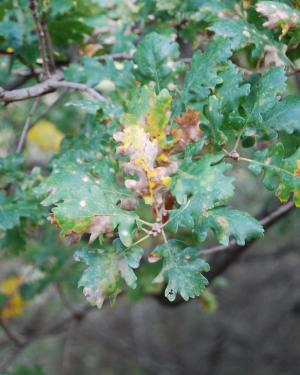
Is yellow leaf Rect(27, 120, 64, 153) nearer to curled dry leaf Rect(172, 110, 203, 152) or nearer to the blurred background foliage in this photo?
the blurred background foliage

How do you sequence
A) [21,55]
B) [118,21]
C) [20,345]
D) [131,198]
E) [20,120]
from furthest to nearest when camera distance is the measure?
[20,120]
[20,345]
[118,21]
[21,55]
[131,198]

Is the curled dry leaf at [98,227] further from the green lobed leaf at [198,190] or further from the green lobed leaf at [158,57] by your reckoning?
the green lobed leaf at [158,57]

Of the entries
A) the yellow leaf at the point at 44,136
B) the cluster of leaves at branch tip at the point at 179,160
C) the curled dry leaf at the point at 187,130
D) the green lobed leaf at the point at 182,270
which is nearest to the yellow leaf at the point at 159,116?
the cluster of leaves at branch tip at the point at 179,160

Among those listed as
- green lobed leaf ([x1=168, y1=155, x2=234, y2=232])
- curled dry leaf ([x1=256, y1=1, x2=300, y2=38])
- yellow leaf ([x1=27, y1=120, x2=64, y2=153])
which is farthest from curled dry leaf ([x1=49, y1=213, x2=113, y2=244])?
yellow leaf ([x1=27, y1=120, x2=64, y2=153])

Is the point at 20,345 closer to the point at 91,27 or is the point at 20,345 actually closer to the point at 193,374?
the point at 91,27

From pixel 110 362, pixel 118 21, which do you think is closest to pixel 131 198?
pixel 118 21

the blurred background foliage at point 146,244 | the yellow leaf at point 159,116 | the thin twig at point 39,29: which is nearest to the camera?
the yellow leaf at point 159,116

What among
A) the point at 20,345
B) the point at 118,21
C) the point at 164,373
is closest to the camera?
the point at 118,21

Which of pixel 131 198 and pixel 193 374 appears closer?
pixel 131 198
